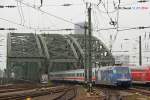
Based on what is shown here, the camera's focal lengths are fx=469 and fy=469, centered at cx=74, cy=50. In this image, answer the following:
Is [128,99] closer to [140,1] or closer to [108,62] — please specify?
[140,1]

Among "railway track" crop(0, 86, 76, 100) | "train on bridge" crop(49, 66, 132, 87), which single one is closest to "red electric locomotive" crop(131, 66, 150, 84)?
"train on bridge" crop(49, 66, 132, 87)

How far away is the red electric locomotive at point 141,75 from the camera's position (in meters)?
56.7

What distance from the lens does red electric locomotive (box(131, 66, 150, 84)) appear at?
186 feet

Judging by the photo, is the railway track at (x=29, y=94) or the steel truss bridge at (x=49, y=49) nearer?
the railway track at (x=29, y=94)

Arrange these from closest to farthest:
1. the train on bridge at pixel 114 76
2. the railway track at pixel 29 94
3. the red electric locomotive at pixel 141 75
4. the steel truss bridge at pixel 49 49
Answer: the railway track at pixel 29 94 < the train on bridge at pixel 114 76 < the red electric locomotive at pixel 141 75 < the steel truss bridge at pixel 49 49

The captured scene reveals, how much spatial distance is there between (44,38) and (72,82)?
5132 centimetres

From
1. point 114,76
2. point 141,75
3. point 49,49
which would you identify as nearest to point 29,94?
point 114,76

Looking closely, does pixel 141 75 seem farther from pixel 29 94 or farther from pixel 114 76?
pixel 29 94

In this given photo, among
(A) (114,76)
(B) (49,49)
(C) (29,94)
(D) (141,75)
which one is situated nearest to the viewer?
(C) (29,94)

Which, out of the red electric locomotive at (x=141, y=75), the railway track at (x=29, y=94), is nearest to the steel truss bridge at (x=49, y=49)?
the red electric locomotive at (x=141, y=75)

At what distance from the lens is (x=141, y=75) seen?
58156 millimetres

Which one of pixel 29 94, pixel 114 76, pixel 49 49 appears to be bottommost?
pixel 29 94

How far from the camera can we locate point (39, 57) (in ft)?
400

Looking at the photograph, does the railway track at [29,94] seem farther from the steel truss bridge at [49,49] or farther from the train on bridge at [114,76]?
the steel truss bridge at [49,49]
